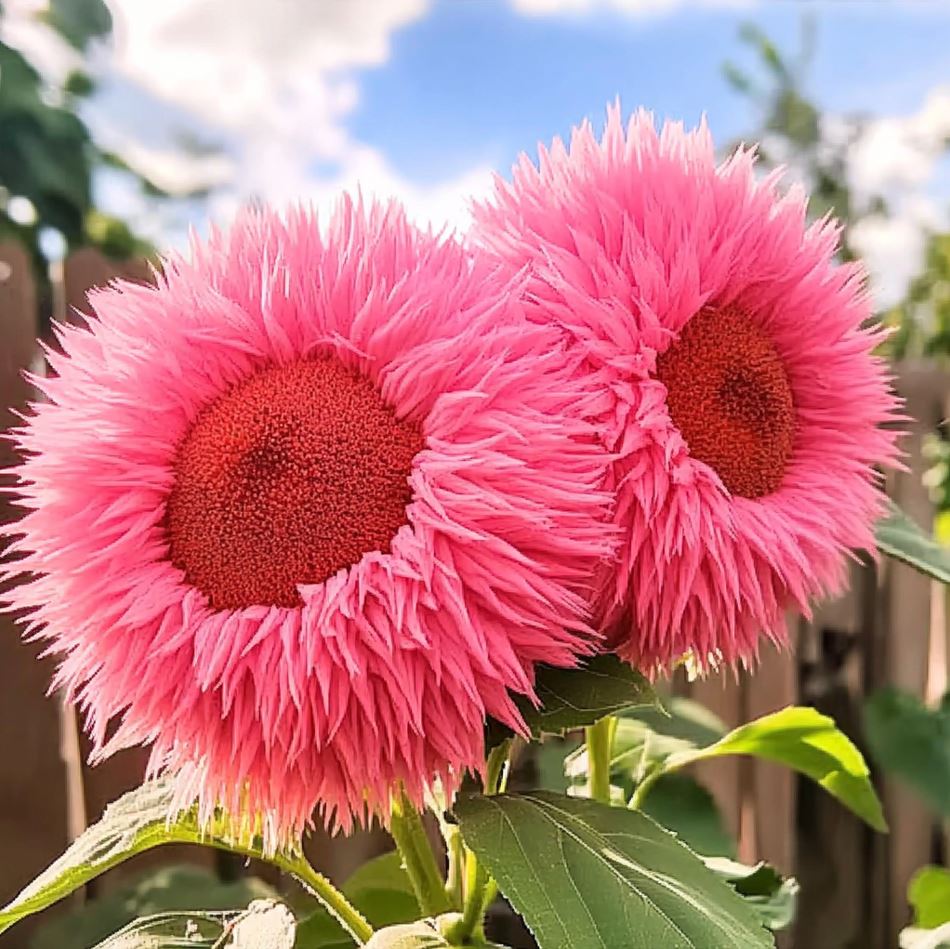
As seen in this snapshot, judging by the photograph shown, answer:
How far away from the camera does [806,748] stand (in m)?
0.63

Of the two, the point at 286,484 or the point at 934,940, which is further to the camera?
the point at 934,940

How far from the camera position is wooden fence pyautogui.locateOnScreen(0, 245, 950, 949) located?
1087 mm

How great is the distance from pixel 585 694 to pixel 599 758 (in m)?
0.15

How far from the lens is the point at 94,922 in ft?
3.38

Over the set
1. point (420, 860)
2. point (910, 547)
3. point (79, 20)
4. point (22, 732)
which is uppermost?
point (79, 20)

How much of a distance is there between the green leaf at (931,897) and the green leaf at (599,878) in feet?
2.01

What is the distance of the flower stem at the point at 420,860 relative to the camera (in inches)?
17.6

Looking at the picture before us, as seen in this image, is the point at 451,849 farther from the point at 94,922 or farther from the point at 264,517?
the point at 94,922

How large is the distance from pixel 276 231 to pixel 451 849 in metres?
0.27

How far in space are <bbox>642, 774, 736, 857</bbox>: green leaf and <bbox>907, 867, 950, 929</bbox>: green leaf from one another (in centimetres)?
18

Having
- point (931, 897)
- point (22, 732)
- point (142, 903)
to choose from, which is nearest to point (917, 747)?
point (931, 897)

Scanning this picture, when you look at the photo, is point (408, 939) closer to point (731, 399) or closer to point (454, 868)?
point (454, 868)

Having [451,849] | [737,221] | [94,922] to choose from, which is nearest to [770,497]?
[737,221]

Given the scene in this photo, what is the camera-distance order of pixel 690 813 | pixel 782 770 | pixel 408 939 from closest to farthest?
pixel 408 939 < pixel 690 813 < pixel 782 770
